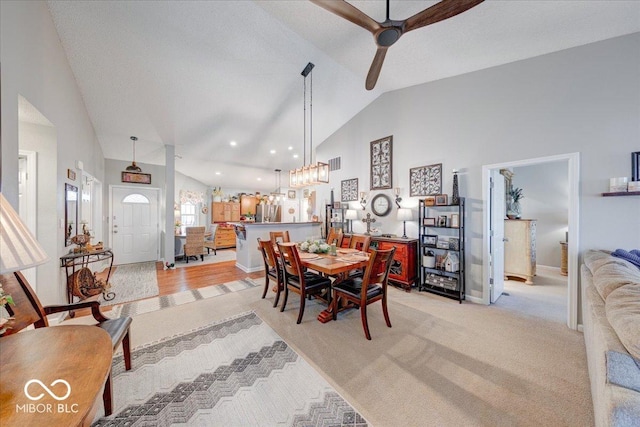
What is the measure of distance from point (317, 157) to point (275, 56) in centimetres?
319

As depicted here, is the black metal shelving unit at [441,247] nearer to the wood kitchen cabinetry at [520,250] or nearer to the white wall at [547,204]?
the wood kitchen cabinetry at [520,250]

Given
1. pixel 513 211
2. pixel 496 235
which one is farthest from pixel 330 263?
pixel 513 211

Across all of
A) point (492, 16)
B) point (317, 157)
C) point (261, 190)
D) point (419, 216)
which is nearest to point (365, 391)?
point (419, 216)

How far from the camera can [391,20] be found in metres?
1.98

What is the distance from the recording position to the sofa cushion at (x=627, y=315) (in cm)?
95

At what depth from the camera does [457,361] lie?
2.08 meters

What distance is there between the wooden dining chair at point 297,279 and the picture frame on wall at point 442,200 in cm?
212

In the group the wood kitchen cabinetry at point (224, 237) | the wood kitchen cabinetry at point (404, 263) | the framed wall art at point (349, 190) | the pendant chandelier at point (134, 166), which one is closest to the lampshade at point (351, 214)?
the framed wall art at point (349, 190)

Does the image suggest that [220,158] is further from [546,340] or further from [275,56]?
[546,340]

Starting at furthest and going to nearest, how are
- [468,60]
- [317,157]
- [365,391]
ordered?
[317,157] < [468,60] < [365,391]

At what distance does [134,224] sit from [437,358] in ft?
23.6

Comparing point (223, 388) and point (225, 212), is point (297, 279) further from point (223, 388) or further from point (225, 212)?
point (225, 212)

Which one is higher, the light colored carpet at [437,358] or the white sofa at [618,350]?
the white sofa at [618,350]

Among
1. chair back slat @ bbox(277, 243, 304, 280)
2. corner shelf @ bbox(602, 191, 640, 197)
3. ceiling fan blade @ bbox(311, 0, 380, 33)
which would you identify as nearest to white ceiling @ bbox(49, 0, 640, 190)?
ceiling fan blade @ bbox(311, 0, 380, 33)
